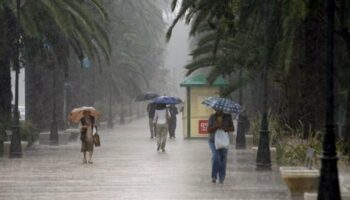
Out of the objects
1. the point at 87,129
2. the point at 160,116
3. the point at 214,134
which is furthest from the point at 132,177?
the point at 160,116

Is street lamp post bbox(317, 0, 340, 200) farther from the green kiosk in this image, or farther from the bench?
the green kiosk

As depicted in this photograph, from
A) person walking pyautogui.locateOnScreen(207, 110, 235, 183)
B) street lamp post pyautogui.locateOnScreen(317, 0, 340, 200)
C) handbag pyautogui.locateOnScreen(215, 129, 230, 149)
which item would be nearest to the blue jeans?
person walking pyautogui.locateOnScreen(207, 110, 235, 183)

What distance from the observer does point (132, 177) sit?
19.4 m

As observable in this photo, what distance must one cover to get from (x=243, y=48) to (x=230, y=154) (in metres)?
3.54

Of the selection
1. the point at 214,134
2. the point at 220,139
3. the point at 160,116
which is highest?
the point at 160,116

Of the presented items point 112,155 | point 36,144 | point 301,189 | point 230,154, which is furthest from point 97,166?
point 36,144

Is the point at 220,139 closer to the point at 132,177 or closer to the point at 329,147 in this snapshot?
the point at 132,177

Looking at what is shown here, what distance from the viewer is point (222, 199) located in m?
14.9

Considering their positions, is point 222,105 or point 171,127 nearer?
point 222,105

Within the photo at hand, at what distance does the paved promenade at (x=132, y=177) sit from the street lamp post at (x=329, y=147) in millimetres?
4113

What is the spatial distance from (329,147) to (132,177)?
8.92 meters

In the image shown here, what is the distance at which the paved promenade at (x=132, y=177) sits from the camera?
15734mm

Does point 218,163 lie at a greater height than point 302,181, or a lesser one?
greater

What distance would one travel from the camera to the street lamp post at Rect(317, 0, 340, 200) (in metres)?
10.9
